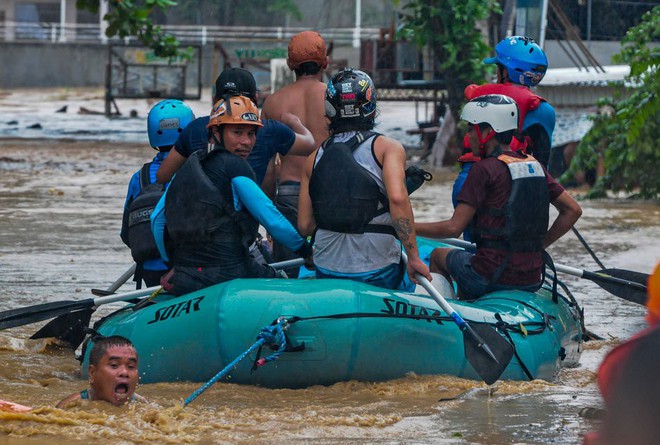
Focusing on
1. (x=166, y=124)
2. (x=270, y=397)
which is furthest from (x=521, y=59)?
(x=270, y=397)

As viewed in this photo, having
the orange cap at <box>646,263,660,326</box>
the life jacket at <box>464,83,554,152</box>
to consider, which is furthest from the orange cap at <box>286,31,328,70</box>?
the orange cap at <box>646,263,660,326</box>

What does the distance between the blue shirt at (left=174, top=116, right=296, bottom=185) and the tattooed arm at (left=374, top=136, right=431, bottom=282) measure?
1137 millimetres

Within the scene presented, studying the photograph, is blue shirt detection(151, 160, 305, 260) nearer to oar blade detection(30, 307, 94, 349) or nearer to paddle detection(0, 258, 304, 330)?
paddle detection(0, 258, 304, 330)

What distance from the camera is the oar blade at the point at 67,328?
7500mm

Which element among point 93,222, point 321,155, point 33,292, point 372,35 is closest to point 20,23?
point 372,35

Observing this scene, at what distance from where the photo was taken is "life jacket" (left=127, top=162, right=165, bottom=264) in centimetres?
679

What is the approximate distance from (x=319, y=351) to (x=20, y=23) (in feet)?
141

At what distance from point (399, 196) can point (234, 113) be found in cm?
95

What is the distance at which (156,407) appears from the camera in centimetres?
533

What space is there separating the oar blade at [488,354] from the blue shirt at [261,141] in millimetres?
1837

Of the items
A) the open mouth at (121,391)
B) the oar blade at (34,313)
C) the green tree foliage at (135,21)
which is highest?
the green tree foliage at (135,21)

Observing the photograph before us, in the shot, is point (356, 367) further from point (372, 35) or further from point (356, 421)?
point (372, 35)

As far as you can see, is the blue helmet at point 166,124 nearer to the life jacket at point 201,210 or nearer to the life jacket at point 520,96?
the life jacket at point 201,210

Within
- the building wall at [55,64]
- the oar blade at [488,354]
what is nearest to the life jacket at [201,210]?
the oar blade at [488,354]
